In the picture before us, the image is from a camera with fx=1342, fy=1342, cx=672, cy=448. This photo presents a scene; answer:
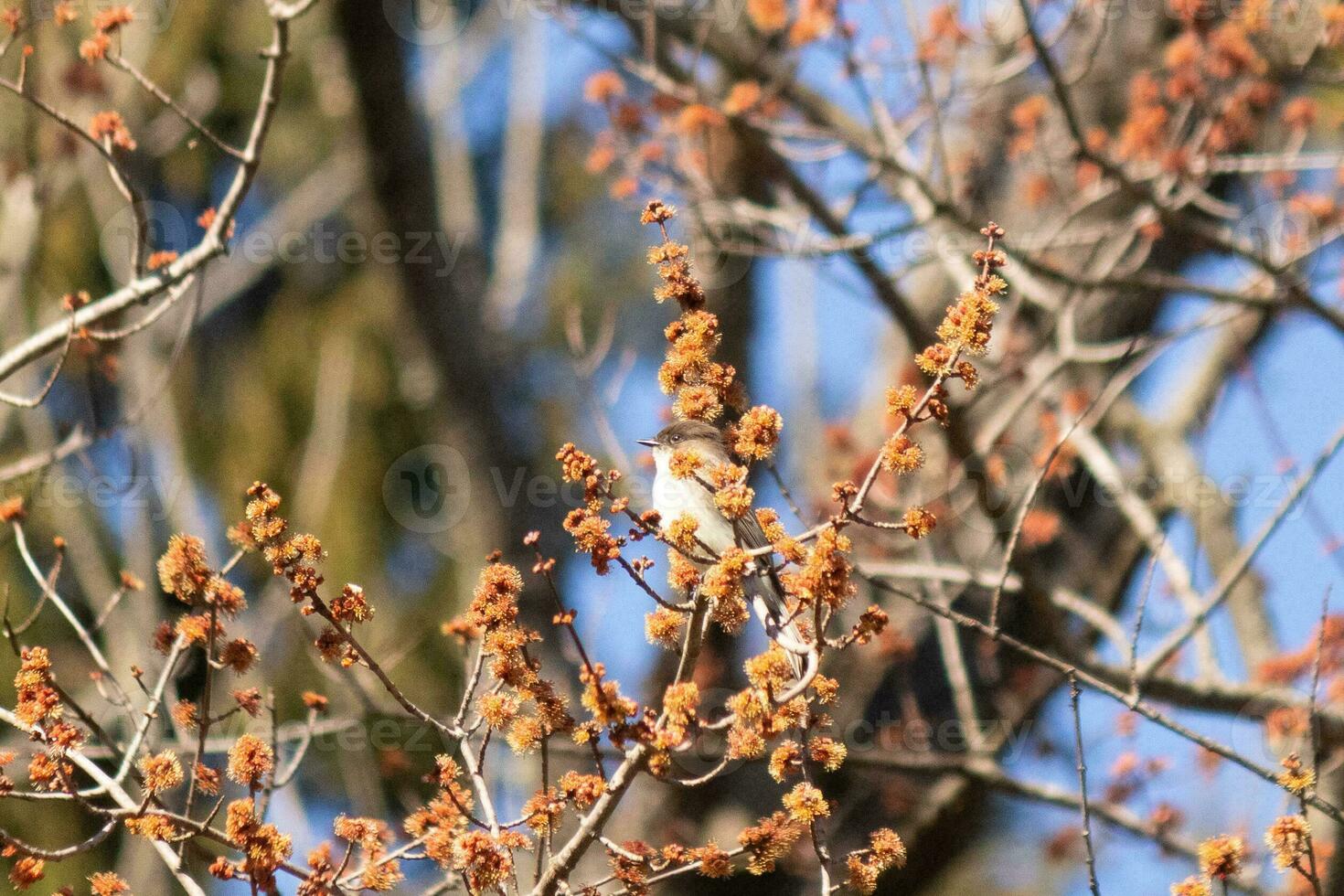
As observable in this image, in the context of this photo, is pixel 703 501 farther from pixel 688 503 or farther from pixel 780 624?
pixel 780 624

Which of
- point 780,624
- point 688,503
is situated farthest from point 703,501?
point 780,624

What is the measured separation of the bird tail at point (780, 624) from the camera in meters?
2.49

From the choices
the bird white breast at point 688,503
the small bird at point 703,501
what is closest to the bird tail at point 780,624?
the small bird at point 703,501

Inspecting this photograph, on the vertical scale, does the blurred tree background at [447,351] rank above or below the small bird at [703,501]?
above

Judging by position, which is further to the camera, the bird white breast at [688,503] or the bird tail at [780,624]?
the bird white breast at [688,503]

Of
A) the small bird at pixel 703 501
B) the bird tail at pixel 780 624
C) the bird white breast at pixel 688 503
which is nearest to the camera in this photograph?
the bird tail at pixel 780 624

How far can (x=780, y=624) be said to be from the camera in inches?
99.7

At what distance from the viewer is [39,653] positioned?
234 centimetres

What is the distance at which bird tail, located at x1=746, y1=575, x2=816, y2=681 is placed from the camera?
2489mm

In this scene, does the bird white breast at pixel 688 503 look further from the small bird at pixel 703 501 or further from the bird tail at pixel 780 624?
the bird tail at pixel 780 624

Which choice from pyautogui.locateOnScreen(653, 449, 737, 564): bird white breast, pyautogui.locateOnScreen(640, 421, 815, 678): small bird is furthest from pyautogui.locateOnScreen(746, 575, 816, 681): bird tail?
pyautogui.locateOnScreen(653, 449, 737, 564): bird white breast

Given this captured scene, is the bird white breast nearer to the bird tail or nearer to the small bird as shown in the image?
the small bird

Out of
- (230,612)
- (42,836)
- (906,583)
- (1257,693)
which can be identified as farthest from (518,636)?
(42,836)

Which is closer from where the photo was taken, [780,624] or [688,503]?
[780,624]
